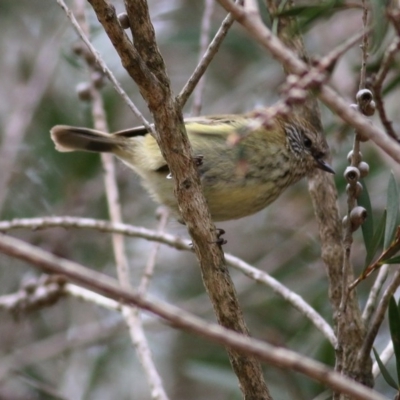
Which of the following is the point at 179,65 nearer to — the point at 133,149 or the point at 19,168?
the point at 19,168

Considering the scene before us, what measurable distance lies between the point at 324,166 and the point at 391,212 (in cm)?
113

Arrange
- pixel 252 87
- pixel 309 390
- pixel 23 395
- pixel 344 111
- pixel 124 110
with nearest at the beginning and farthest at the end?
pixel 344 111, pixel 309 390, pixel 23 395, pixel 252 87, pixel 124 110

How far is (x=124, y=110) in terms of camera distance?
630 cm

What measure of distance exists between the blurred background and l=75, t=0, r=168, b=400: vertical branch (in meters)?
0.69

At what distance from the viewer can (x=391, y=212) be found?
2658 millimetres

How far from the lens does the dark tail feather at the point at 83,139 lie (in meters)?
4.21

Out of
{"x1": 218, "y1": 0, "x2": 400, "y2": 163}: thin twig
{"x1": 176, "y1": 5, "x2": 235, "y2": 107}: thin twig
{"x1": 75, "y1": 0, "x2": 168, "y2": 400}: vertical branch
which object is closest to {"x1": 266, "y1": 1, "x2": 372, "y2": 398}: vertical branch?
{"x1": 176, "y1": 5, "x2": 235, "y2": 107}: thin twig

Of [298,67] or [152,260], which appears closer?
[298,67]

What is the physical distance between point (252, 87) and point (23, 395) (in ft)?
8.93

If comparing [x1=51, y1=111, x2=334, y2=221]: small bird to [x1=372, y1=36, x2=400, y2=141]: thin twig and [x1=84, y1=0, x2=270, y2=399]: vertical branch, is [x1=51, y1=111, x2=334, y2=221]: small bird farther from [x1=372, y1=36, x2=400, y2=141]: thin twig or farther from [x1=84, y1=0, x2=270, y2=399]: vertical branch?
[x1=84, y1=0, x2=270, y2=399]: vertical branch

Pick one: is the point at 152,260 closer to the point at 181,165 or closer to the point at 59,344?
the point at 181,165

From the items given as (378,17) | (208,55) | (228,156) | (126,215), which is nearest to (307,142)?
(228,156)

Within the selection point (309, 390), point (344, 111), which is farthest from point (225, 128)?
point (344, 111)

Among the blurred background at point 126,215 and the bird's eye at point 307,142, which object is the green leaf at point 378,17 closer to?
the bird's eye at point 307,142
